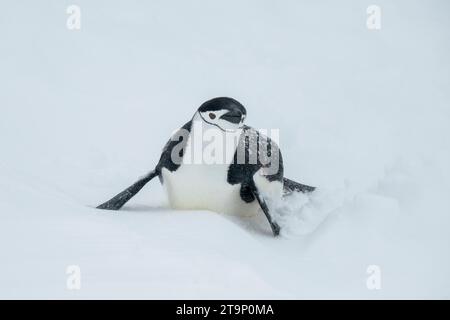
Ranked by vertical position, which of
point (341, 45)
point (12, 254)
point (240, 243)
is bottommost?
point (240, 243)

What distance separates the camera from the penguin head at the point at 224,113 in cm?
346

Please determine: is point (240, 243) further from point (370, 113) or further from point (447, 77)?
point (447, 77)

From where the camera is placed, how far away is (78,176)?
4535 mm

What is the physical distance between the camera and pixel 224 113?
347 cm

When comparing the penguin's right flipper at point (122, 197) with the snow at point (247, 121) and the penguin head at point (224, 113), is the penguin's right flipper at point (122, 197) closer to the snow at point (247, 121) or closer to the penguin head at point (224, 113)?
the snow at point (247, 121)

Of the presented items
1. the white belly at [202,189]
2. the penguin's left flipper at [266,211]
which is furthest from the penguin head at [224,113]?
the penguin's left flipper at [266,211]

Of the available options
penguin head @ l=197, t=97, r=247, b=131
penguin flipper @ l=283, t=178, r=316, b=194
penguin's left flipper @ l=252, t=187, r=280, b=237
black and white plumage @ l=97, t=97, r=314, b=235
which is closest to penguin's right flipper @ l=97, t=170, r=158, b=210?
black and white plumage @ l=97, t=97, r=314, b=235

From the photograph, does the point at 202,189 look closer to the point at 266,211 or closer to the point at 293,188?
the point at 266,211

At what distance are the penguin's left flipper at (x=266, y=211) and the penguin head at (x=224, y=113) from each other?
411 mm

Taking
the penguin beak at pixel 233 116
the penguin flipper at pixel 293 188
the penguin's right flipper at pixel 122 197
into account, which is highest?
the penguin beak at pixel 233 116

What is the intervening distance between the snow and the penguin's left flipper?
10cm

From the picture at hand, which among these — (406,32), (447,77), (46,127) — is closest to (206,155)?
(46,127)

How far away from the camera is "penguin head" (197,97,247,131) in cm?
346
